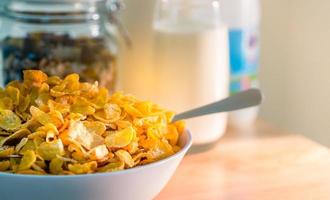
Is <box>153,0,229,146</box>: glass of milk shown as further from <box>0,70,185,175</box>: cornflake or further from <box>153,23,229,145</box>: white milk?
<box>0,70,185,175</box>: cornflake

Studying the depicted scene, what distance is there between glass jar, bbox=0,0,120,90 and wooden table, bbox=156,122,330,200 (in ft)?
0.61

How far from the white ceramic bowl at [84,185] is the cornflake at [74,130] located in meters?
0.01

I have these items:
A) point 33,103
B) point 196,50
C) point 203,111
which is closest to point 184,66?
point 196,50

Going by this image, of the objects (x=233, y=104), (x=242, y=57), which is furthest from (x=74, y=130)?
(x=242, y=57)

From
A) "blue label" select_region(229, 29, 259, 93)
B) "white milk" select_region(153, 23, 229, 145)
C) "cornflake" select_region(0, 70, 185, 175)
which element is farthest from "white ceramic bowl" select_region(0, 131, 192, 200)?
"blue label" select_region(229, 29, 259, 93)

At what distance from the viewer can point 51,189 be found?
1.77 feet

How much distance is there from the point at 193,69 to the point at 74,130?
294 mm

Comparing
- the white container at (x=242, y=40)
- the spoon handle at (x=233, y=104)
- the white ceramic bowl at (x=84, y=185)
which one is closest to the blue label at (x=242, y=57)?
the white container at (x=242, y=40)

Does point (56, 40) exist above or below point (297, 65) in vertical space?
above

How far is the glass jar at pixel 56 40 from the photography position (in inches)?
33.2

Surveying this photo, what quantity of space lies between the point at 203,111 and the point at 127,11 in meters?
0.28

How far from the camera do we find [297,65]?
3.50 feet

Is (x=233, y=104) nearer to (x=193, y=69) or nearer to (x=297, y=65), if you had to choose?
(x=193, y=69)

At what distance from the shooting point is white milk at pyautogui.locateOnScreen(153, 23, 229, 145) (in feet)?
2.70
